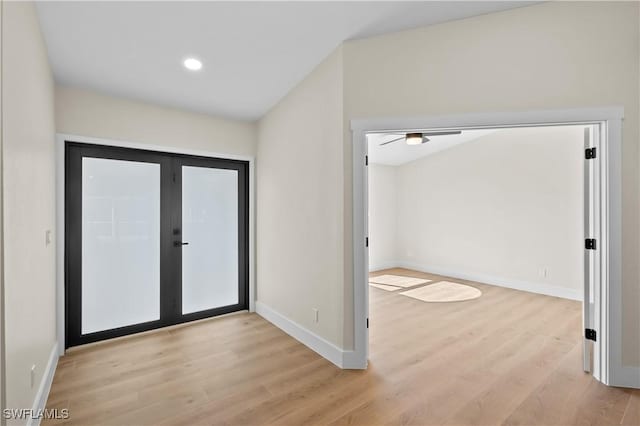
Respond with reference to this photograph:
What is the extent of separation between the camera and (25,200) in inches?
68.1

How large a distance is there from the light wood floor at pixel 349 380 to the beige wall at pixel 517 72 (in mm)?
459

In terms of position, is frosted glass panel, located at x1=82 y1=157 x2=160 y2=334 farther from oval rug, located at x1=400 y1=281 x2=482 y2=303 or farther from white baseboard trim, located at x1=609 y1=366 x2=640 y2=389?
white baseboard trim, located at x1=609 y1=366 x2=640 y2=389

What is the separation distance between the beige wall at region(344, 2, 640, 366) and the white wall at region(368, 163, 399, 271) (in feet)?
14.5

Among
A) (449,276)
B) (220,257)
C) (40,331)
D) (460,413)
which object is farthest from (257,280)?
(449,276)

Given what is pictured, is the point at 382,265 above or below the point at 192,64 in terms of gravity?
below

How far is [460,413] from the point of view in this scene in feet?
6.35

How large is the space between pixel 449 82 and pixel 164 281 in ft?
11.8

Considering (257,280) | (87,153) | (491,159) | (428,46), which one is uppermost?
(428,46)

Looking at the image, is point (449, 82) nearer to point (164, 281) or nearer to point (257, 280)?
point (257, 280)

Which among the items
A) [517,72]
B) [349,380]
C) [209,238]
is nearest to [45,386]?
[209,238]

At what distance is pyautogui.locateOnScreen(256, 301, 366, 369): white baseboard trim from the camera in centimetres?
251

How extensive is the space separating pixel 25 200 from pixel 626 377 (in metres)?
4.19

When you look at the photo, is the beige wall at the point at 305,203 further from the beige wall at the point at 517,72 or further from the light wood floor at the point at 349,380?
the light wood floor at the point at 349,380

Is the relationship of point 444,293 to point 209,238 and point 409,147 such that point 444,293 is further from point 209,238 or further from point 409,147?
point 209,238
